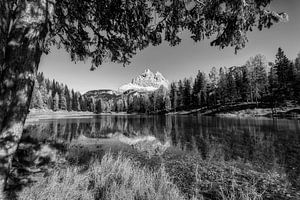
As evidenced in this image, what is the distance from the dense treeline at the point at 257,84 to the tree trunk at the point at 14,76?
54.5 m

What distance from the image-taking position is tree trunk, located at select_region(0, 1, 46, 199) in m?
2.94

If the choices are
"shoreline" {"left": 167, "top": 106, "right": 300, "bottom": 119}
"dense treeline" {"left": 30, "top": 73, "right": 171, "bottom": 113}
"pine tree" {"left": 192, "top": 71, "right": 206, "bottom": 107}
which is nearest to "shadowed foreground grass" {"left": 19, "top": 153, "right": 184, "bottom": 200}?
"shoreline" {"left": 167, "top": 106, "right": 300, "bottom": 119}

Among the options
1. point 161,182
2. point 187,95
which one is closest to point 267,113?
point 187,95

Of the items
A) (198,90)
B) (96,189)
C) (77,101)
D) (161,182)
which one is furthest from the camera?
(77,101)

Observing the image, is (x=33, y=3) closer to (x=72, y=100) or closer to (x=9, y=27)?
(x=9, y=27)

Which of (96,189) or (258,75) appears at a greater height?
(258,75)

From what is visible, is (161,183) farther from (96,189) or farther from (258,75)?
(258,75)

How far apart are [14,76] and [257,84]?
2349 inches

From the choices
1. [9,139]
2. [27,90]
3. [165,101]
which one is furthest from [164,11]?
[165,101]

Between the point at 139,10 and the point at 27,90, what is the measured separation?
4341 millimetres

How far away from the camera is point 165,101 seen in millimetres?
88125

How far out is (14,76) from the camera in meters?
3.05

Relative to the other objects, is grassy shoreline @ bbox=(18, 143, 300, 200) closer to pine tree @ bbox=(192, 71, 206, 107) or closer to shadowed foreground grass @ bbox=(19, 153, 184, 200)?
shadowed foreground grass @ bbox=(19, 153, 184, 200)

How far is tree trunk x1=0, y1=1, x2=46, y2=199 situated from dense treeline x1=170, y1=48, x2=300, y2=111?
5447 cm
